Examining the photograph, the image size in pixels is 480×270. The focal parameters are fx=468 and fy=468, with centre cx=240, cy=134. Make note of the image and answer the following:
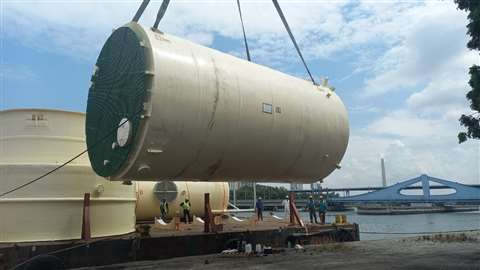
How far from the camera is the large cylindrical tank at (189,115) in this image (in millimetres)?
8492

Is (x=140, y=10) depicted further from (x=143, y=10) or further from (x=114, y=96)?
(x=114, y=96)

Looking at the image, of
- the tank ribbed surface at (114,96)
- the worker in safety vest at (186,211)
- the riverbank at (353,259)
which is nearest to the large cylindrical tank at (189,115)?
the tank ribbed surface at (114,96)

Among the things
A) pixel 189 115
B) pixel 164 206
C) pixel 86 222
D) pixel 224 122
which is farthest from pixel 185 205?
pixel 189 115

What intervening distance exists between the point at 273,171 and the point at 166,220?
939 centimetres

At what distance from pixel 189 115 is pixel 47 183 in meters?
4.87

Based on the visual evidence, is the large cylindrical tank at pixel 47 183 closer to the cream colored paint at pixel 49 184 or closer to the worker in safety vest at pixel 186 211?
the cream colored paint at pixel 49 184

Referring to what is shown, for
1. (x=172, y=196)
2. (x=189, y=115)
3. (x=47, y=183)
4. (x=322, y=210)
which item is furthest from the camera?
(x=322, y=210)

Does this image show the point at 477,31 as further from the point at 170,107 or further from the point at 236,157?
the point at 170,107

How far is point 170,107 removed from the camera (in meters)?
8.44

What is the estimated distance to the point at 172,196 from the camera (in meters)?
20.1

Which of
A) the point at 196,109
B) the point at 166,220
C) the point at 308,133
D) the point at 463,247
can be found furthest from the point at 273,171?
the point at 166,220

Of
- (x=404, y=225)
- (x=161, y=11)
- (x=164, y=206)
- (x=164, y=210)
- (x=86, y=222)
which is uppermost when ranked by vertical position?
(x=161, y=11)

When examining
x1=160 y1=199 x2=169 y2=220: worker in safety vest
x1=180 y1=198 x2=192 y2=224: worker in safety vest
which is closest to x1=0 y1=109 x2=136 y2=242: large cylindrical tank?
x1=180 y1=198 x2=192 y2=224: worker in safety vest

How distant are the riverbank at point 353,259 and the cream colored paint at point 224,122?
2245 millimetres
